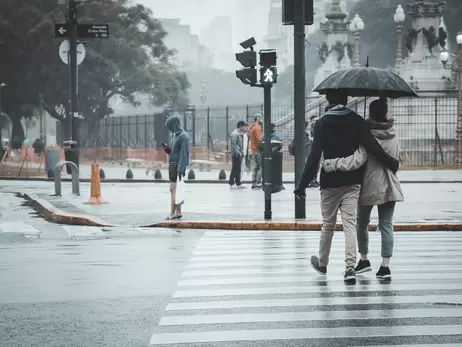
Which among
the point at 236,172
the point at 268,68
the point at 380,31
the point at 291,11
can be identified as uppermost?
the point at 380,31

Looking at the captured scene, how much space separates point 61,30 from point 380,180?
2036cm

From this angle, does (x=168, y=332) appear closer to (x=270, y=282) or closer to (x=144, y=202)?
(x=270, y=282)

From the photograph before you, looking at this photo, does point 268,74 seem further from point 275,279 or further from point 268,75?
point 275,279

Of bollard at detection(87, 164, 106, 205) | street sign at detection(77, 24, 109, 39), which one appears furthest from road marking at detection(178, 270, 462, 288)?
street sign at detection(77, 24, 109, 39)

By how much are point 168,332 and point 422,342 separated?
6.31 ft

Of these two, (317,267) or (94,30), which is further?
(94,30)

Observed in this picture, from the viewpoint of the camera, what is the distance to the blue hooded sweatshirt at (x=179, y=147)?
18.9 metres

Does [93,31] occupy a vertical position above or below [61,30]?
below

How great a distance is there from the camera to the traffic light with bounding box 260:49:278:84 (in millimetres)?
18391

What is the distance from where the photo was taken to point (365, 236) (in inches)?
468

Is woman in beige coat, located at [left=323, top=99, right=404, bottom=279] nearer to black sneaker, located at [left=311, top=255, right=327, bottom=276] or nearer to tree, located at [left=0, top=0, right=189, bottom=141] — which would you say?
black sneaker, located at [left=311, top=255, right=327, bottom=276]

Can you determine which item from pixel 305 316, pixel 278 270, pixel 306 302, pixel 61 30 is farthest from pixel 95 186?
pixel 305 316

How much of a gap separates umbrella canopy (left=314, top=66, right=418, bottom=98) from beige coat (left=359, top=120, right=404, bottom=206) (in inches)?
17.8

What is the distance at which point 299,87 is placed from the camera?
18719mm
